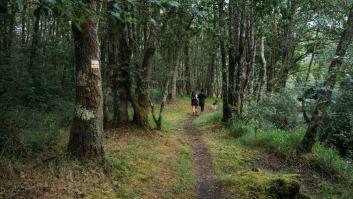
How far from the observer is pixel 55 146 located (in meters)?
7.71

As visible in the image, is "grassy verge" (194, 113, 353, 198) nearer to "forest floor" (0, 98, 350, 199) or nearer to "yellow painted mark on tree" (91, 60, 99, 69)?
"forest floor" (0, 98, 350, 199)

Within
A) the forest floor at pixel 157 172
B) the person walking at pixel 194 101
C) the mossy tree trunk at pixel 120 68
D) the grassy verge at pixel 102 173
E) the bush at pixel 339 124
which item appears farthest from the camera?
the person walking at pixel 194 101

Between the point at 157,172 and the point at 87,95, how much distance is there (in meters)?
2.69

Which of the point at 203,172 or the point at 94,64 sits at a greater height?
the point at 94,64

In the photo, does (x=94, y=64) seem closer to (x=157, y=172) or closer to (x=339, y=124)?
(x=157, y=172)

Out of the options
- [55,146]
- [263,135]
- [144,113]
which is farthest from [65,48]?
[263,135]

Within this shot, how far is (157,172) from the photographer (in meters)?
8.17

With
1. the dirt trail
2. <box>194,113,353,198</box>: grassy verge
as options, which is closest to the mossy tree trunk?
the dirt trail

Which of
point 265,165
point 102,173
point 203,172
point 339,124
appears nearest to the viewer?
point 102,173

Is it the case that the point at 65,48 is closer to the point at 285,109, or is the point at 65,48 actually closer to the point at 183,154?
the point at 183,154

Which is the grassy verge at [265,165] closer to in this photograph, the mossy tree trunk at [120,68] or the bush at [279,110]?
the bush at [279,110]

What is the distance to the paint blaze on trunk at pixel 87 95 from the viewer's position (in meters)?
6.79

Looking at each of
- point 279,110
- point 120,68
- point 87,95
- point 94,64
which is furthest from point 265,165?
point 94,64

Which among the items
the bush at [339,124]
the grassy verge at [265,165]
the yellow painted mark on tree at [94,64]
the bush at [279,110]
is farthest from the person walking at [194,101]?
the yellow painted mark on tree at [94,64]
